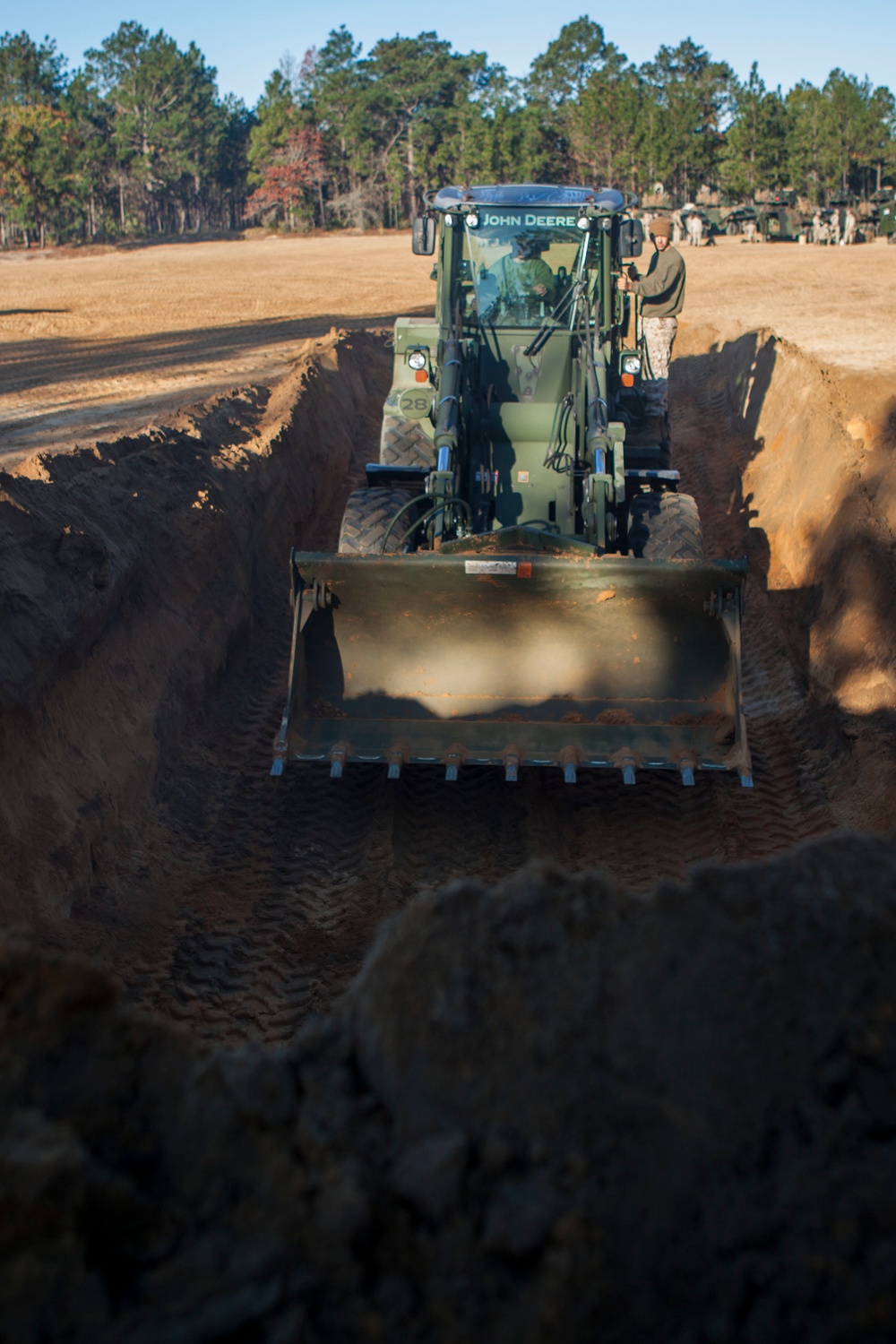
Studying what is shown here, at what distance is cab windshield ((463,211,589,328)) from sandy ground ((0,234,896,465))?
540cm

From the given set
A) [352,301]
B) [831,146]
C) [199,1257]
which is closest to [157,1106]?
[199,1257]

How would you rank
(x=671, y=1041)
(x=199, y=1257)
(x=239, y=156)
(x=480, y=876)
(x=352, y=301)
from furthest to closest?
(x=239, y=156), (x=352, y=301), (x=480, y=876), (x=671, y=1041), (x=199, y=1257)

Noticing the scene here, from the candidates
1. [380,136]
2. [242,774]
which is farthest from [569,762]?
[380,136]

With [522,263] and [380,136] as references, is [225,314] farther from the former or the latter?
[380,136]

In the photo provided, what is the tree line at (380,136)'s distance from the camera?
2325 inches

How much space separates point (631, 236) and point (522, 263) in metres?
0.76

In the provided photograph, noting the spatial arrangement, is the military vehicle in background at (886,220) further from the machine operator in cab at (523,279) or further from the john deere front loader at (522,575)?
the machine operator in cab at (523,279)

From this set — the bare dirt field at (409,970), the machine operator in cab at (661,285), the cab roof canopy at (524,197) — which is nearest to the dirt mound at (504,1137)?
the bare dirt field at (409,970)

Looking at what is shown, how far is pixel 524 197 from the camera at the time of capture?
282 inches

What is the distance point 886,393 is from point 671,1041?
429 inches

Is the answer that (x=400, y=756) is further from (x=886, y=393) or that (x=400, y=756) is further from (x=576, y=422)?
(x=886, y=393)

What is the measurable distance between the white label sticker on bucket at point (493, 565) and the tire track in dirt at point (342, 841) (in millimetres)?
1220

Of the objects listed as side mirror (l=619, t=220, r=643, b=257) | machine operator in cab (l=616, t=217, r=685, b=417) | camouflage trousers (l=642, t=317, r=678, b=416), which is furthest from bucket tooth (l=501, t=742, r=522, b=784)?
camouflage trousers (l=642, t=317, r=678, b=416)

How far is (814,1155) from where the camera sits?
2.15m
